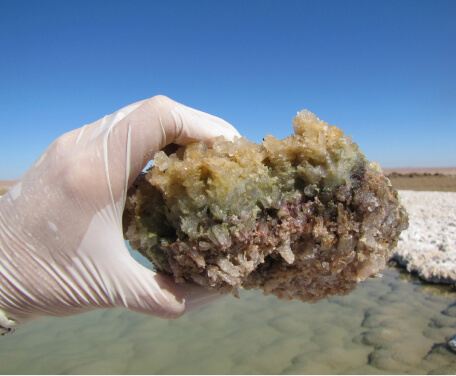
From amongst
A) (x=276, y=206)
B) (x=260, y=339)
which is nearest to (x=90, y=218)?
(x=276, y=206)

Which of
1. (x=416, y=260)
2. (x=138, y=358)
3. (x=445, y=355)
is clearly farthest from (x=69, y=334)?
(x=416, y=260)

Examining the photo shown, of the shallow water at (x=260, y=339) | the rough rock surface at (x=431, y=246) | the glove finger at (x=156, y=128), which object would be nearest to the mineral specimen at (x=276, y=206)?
the glove finger at (x=156, y=128)

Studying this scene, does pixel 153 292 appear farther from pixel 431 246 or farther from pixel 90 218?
pixel 431 246

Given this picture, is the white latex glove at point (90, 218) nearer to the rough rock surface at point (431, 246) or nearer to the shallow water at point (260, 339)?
the shallow water at point (260, 339)

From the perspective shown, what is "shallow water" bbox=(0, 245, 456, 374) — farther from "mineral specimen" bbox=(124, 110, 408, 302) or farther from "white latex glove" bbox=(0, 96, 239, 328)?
"mineral specimen" bbox=(124, 110, 408, 302)

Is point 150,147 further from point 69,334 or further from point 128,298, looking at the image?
point 69,334

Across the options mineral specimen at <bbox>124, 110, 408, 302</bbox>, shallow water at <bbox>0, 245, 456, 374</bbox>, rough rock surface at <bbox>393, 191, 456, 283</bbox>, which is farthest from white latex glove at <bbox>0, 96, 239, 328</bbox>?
rough rock surface at <bbox>393, 191, 456, 283</bbox>
